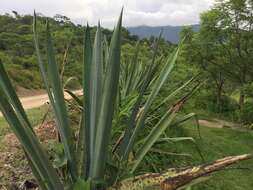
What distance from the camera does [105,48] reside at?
498 cm

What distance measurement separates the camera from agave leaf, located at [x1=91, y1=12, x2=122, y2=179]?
1.96 m

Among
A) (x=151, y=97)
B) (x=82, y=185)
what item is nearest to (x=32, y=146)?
(x=82, y=185)

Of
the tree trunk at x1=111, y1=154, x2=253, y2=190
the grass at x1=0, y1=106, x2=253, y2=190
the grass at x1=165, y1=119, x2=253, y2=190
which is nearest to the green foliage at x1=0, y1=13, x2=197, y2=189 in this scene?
the tree trunk at x1=111, y1=154, x2=253, y2=190

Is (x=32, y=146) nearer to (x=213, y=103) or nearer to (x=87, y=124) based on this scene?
(x=87, y=124)

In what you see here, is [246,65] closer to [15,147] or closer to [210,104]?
[210,104]

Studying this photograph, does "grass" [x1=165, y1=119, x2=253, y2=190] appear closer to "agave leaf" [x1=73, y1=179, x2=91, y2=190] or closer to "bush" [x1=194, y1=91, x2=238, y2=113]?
"agave leaf" [x1=73, y1=179, x2=91, y2=190]

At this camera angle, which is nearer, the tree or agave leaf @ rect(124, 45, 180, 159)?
agave leaf @ rect(124, 45, 180, 159)

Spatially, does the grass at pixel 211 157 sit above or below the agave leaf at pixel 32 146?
below

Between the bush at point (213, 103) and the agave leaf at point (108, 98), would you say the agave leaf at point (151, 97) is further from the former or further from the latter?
the bush at point (213, 103)

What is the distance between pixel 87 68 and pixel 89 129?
1.14 ft

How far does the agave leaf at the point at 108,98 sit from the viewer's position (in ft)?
6.45

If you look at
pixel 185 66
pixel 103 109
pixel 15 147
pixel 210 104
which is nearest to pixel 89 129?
pixel 103 109

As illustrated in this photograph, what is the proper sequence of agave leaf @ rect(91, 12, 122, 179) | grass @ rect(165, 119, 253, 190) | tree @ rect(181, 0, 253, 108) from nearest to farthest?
1. agave leaf @ rect(91, 12, 122, 179)
2. grass @ rect(165, 119, 253, 190)
3. tree @ rect(181, 0, 253, 108)

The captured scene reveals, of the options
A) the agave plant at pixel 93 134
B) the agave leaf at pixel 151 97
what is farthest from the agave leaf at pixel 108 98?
the agave leaf at pixel 151 97
